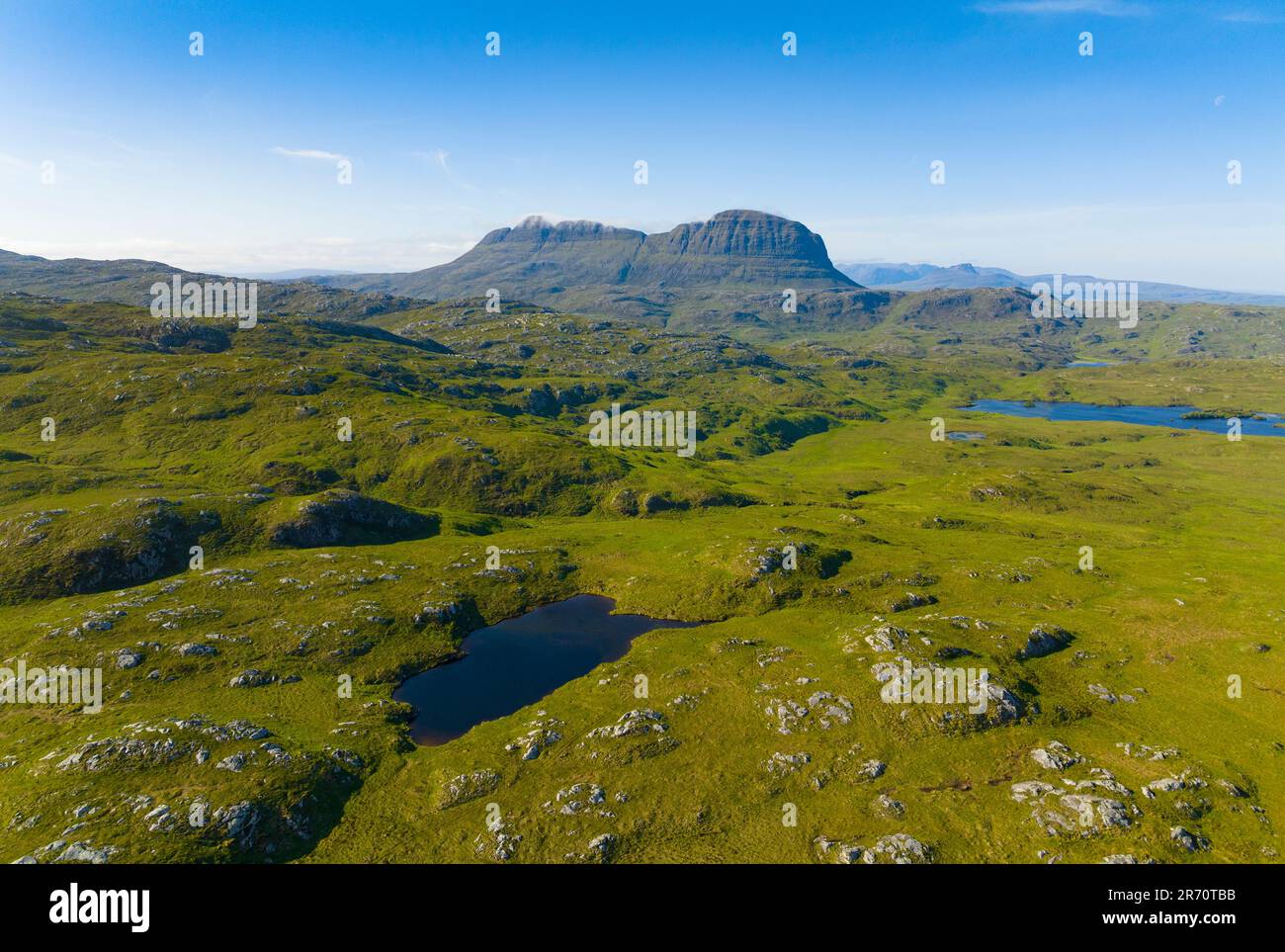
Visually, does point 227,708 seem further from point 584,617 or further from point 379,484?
point 379,484

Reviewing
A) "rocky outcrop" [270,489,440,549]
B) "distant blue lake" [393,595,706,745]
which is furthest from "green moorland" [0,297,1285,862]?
"distant blue lake" [393,595,706,745]

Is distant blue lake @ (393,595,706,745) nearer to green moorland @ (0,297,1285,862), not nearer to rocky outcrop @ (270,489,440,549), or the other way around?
green moorland @ (0,297,1285,862)

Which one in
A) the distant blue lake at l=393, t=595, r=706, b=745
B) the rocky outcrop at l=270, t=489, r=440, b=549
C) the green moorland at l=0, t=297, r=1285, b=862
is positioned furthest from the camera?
the rocky outcrop at l=270, t=489, r=440, b=549

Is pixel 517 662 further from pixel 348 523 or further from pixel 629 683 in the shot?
pixel 348 523

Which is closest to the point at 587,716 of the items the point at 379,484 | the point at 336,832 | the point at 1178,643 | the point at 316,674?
the point at 336,832

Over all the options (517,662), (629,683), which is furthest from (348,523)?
(629,683)

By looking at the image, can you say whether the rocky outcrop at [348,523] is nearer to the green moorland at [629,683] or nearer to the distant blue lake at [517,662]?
the green moorland at [629,683]

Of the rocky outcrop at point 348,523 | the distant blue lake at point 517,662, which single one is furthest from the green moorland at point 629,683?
the distant blue lake at point 517,662
